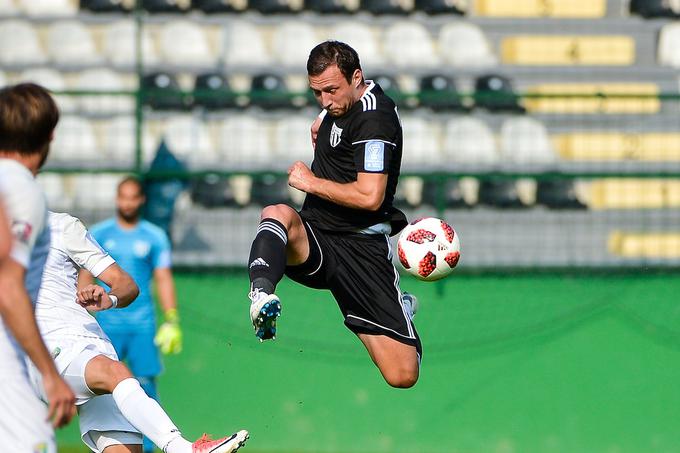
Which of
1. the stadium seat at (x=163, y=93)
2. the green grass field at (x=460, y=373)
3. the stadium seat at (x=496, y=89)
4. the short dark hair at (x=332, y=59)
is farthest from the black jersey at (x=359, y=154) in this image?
the stadium seat at (x=496, y=89)

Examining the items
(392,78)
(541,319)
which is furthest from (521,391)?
(392,78)

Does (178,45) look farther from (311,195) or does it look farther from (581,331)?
(311,195)

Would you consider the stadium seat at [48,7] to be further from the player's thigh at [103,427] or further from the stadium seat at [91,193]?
the player's thigh at [103,427]

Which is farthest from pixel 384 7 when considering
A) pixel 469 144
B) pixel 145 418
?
pixel 145 418

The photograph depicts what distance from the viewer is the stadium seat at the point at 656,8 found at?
47.5 ft

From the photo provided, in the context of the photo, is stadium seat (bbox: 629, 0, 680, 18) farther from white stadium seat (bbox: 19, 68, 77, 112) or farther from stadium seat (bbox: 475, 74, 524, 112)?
white stadium seat (bbox: 19, 68, 77, 112)

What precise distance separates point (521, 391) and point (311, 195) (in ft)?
13.5

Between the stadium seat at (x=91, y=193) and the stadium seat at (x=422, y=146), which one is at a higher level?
the stadium seat at (x=422, y=146)

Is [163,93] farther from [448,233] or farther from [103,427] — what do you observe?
[103,427]

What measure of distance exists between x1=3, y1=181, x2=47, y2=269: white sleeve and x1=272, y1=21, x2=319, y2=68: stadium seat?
30.5 feet

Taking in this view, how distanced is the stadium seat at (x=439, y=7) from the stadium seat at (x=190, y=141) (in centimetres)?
432

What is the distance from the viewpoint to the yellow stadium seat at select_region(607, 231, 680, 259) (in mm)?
10547

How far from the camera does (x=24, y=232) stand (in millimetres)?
4180

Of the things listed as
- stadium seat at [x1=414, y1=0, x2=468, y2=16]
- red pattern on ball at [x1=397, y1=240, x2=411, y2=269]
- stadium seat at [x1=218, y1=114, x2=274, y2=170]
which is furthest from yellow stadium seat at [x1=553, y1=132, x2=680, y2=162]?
red pattern on ball at [x1=397, y1=240, x2=411, y2=269]
